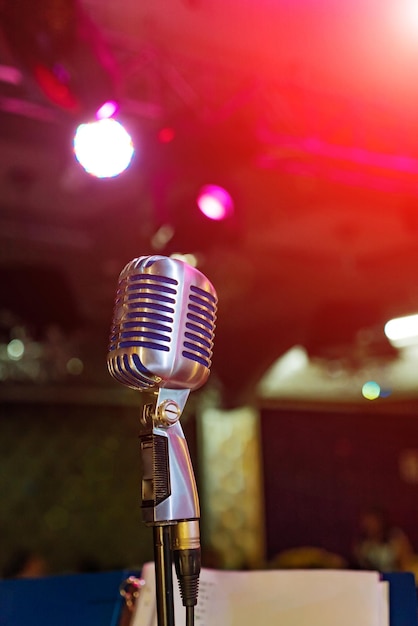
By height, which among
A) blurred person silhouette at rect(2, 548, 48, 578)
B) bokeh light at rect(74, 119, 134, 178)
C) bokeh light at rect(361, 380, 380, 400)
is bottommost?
blurred person silhouette at rect(2, 548, 48, 578)

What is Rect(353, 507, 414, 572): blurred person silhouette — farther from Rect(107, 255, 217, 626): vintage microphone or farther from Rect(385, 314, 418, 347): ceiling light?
Rect(107, 255, 217, 626): vintage microphone

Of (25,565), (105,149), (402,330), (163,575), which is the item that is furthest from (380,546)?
(163,575)

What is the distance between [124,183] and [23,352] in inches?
67.7

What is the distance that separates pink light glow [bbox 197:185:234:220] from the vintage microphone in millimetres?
2231

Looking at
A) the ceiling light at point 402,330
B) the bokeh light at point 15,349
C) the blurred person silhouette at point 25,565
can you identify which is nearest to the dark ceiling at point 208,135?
the bokeh light at point 15,349

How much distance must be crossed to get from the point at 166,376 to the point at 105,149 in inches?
72.2

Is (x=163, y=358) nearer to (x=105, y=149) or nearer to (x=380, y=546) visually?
(x=105, y=149)

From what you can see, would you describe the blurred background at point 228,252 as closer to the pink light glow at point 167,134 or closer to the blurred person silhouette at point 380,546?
the pink light glow at point 167,134

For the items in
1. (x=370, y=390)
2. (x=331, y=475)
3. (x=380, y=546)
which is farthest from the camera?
(x=370, y=390)

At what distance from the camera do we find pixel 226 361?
5.90 m

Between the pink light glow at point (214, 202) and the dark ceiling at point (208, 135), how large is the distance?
46 millimetres

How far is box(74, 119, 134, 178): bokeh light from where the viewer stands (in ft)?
8.26

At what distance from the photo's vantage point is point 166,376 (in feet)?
2.80

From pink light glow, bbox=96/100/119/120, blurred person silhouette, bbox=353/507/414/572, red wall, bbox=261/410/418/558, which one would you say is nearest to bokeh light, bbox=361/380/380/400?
red wall, bbox=261/410/418/558
